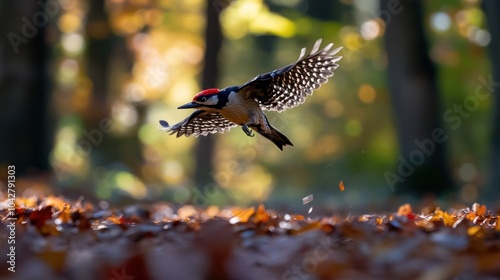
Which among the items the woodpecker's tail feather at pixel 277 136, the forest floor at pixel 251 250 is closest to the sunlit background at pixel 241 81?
the woodpecker's tail feather at pixel 277 136

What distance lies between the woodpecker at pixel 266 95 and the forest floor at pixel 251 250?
1855 mm

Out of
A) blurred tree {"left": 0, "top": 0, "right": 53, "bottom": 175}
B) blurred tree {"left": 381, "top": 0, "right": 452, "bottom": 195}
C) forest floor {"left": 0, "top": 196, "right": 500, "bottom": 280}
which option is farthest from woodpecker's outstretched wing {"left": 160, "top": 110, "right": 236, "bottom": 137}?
blurred tree {"left": 381, "top": 0, "right": 452, "bottom": 195}

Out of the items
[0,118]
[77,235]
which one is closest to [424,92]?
[0,118]

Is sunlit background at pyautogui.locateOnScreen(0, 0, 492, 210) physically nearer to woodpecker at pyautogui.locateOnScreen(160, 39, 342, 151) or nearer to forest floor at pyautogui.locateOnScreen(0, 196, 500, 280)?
woodpecker at pyautogui.locateOnScreen(160, 39, 342, 151)

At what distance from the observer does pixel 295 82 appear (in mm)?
6832

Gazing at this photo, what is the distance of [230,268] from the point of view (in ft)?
8.52

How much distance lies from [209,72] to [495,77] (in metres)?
10.4

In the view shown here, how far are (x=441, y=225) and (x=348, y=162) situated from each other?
24806 millimetres

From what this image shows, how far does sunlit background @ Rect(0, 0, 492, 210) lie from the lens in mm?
18562

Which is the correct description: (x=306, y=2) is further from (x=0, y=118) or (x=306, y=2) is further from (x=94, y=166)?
(x=0, y=118)

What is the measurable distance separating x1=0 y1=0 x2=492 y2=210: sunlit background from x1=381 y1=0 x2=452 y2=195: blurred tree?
34.3 inches

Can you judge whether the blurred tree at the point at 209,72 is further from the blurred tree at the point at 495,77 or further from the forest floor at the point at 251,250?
the forest floor at the point at 251,250

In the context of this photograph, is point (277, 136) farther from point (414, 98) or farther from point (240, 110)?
point (414, 98)

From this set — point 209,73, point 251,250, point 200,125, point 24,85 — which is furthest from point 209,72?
point 251,250
